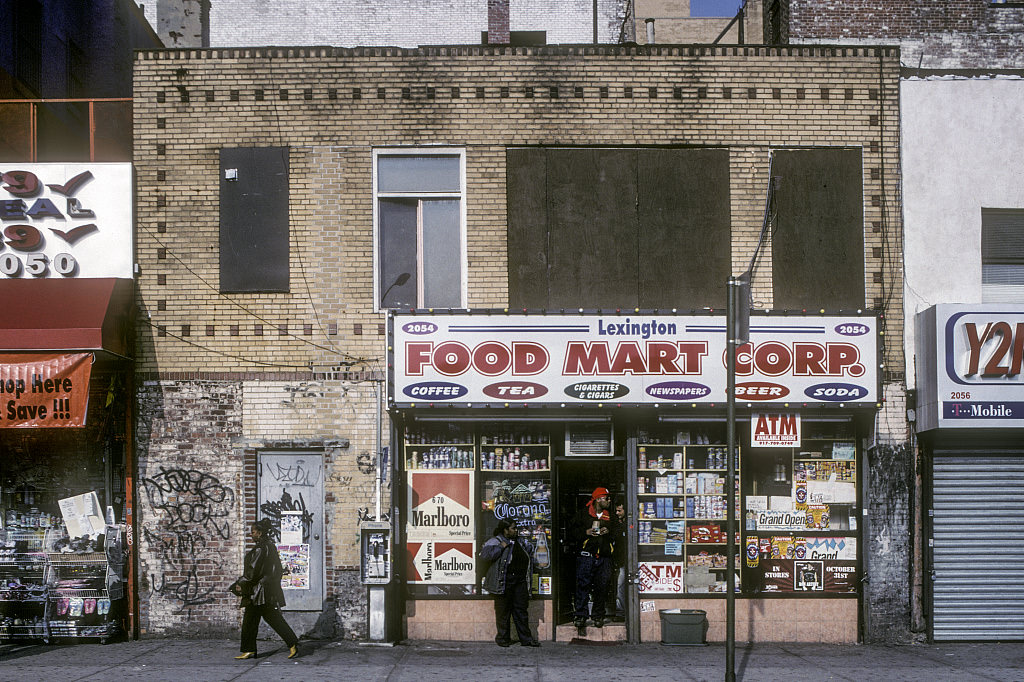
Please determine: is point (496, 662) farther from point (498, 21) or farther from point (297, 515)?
point (498, 21)

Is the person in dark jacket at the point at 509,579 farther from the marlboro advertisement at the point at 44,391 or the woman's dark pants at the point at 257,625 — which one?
the marlboro advertisement at the point at 44,391

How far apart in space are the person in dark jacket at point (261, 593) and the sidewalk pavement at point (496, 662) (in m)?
0.25

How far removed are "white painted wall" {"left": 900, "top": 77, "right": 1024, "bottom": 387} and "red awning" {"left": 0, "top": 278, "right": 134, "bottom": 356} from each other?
10231 millimetres

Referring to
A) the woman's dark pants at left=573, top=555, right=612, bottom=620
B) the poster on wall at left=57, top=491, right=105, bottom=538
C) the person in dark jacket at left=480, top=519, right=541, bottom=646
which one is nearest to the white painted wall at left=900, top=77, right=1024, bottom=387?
the woman's dark pants at left=573, top=555, right=612, bottom=620

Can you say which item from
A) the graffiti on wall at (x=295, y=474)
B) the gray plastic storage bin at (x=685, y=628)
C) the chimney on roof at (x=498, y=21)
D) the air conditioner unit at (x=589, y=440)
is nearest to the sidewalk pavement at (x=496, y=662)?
the gray plastic storage bin at (x=685, y=628)

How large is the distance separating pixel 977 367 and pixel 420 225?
7.39 metres

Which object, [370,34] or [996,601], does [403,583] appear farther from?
[370,34]

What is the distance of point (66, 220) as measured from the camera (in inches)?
464

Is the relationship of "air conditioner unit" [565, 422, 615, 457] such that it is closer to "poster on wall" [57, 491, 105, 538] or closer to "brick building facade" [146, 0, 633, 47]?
"poster on wall" [57, 491, 105, 538]

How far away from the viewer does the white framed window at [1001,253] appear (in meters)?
12.3

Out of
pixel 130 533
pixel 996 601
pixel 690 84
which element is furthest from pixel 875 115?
pixel 130 533

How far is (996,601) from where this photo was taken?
11789mm

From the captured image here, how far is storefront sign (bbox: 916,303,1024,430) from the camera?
11.4 m

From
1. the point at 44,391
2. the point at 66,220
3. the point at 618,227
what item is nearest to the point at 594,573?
the point at 618,227
